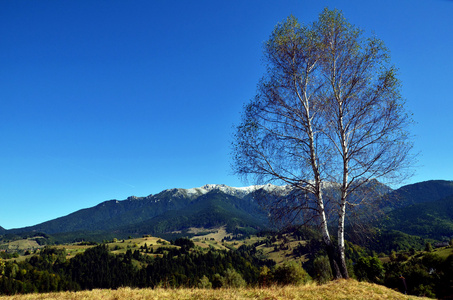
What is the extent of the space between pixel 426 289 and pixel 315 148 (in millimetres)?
74062

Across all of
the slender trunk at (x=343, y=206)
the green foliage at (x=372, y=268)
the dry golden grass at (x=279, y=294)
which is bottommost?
the green foliage at (x=372, y=268)

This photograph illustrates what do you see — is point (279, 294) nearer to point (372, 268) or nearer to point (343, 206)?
point (343, 206)

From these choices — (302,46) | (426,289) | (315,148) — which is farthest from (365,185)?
(426,289)

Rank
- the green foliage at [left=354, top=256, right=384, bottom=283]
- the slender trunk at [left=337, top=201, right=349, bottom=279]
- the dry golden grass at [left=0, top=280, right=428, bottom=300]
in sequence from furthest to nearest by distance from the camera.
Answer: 1. the green foliage at [left=354, top=256, right=384, bottom=283]
2. the slender trunk at [left=337, top=201, right=349, bottom=279]
3. the dry golden grass at [left=0, top=280, right=428, bottom=300]

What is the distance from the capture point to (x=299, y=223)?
13.1 metres

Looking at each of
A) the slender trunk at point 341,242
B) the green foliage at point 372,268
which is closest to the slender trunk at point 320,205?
the slender trunk at point 341,242

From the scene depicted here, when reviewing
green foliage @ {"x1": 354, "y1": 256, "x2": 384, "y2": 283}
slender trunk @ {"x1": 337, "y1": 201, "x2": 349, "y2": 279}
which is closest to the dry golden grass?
slender trunk @ {"x1": 337, "y1": 201, "x2": 349, "y2": 279}

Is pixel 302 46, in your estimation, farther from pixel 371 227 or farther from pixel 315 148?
pixel 371 227

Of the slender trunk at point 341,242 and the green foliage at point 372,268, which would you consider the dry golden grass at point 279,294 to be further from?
the green foliage at point 372,268

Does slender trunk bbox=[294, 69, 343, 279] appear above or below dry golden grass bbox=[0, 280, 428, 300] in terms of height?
above

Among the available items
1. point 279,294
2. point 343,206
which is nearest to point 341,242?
point 343,206

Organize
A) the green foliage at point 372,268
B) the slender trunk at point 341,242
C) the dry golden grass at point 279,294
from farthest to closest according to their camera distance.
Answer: the green foliage at point 372,268, the slender trunk at point 341,242, the dry golden grass at point 279,294

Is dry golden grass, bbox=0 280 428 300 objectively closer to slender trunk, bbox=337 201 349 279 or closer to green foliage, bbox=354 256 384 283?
slender trunk, bbox=337 201 349 279

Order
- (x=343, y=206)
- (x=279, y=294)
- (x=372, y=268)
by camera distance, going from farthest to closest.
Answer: (x=372, y=268) → (x=343, y=206) → (x=279, y=294)
